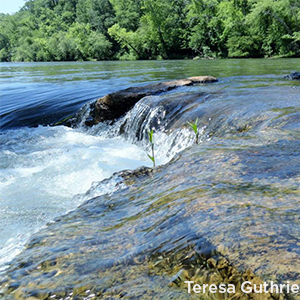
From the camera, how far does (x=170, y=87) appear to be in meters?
9.96

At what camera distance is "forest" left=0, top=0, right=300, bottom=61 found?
40750mm

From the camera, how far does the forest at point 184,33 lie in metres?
40.8

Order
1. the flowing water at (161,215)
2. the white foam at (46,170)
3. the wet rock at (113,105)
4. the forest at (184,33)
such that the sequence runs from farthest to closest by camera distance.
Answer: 1. the forest at (184,33)
2. the wet rock at (113,105)
3. the white foam at (46,170)
4. the flowing water at (161,215)

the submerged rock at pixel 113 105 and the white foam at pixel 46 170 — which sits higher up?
the submerged rock at pixel 113 105

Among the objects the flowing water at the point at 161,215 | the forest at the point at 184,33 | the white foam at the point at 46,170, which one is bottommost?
the white foam at the point at 46,170

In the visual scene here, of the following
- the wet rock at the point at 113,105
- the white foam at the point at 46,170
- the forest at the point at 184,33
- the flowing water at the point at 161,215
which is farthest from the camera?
the forest at the point at 184,33

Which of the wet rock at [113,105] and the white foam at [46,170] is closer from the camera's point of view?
the white foam at [46,170]

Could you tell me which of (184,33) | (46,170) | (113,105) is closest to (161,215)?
(46,170)

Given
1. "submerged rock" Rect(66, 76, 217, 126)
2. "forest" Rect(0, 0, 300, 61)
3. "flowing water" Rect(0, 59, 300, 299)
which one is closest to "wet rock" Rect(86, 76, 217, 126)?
"submerged rock" Rect(66, 76, 217, 126)

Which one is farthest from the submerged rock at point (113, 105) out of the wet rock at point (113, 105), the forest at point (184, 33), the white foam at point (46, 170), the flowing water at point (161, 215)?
the forest at point (184, 33)

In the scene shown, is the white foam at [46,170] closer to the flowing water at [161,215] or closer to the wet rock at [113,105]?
the flowing water at [161,215]

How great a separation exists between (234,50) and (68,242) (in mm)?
47233

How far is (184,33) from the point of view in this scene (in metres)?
56.8

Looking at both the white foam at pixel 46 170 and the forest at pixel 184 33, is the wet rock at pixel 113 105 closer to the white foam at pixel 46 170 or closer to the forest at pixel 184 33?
the white foam at pixel 46 170
